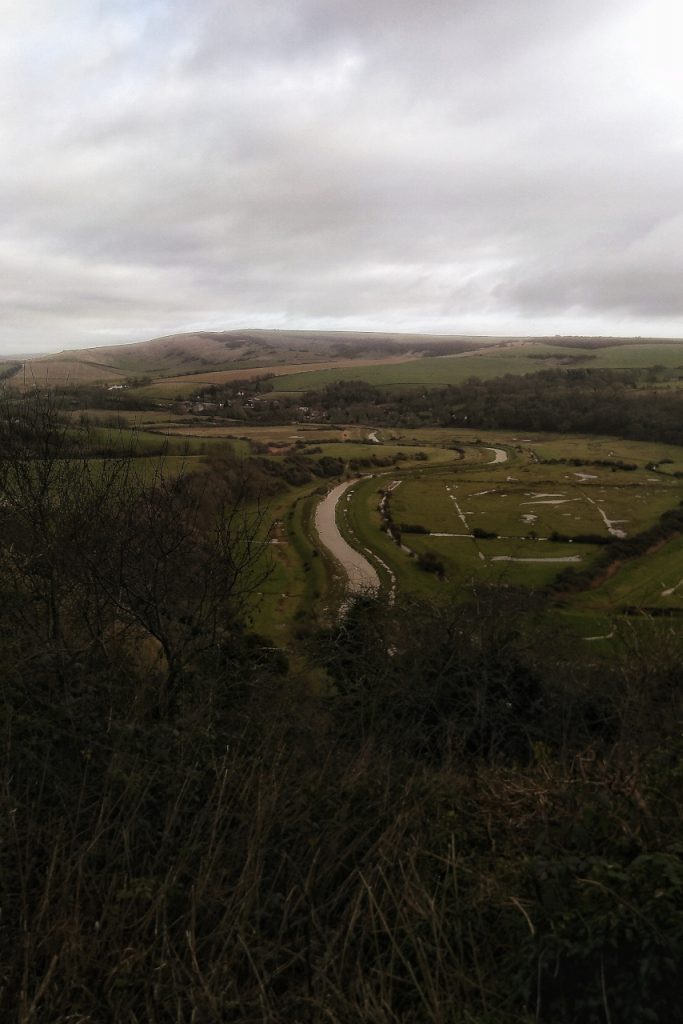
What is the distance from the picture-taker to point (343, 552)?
38.8 meters

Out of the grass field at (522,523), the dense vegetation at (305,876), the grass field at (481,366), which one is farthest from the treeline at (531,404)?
the dense vegetation at (305,876)

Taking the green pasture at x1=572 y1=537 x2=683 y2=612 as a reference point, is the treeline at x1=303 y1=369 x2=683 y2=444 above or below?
above

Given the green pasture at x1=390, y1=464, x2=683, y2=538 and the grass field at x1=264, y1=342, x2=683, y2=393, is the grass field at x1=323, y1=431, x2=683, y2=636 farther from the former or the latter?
the grass field at x1=264, y1=342, x2=683, y2=393

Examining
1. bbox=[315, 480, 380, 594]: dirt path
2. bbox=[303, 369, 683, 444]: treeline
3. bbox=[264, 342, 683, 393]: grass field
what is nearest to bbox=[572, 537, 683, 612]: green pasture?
bbox=[315, 480, 380, 594]: dirt path

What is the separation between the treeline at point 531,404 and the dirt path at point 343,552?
61.4 m

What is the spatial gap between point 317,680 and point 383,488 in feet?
146

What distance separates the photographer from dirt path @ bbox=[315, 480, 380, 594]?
103 feet

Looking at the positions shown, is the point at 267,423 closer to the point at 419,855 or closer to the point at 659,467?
the point at 659,467

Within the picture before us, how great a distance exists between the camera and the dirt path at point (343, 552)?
31406 millimetres

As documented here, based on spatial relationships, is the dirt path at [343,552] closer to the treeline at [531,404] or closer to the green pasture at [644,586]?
the green pasture at [644,586]

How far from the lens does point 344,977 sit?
152 inches

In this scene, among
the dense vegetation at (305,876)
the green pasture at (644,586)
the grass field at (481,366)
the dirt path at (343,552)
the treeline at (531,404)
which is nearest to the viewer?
the dense vegetation at (305,876)

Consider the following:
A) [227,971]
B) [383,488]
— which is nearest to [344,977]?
[227,971]

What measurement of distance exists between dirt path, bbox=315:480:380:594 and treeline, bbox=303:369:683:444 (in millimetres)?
61425
